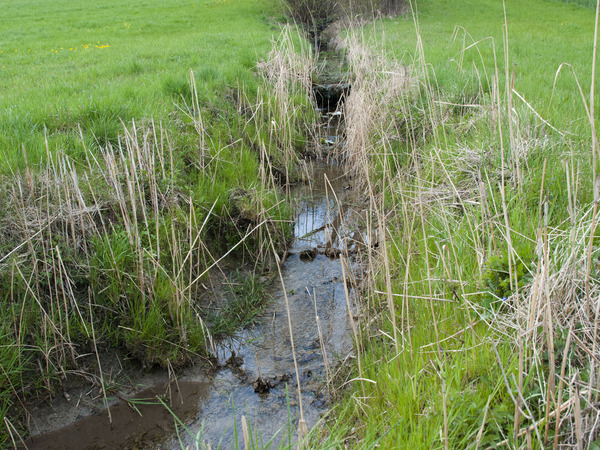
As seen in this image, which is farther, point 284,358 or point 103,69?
point 103,69

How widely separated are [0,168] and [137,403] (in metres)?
1.89

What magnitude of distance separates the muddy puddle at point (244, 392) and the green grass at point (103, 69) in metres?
1.86

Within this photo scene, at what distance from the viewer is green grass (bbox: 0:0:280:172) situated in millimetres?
4059

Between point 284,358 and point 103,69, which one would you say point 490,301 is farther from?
point 103,69

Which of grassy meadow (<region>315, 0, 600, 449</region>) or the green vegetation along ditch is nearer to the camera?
grassy meadow (<region>315, 0, 600, 449</region>)

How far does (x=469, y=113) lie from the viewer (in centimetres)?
464

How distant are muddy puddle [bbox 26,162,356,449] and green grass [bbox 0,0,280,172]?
1.86 m

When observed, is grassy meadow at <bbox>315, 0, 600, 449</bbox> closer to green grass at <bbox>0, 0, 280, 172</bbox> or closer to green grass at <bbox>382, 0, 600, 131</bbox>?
green grass at <bbox>382, 0, 600, 131</bbox>

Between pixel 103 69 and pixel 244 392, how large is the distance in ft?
20.0

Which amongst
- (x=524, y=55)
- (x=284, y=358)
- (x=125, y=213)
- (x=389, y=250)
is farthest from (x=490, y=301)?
(x=524, y=55)

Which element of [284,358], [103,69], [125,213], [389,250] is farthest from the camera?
[103,69]

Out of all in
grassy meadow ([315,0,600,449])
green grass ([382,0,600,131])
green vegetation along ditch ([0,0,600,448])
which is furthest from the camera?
green grass ([382,0,600,131])

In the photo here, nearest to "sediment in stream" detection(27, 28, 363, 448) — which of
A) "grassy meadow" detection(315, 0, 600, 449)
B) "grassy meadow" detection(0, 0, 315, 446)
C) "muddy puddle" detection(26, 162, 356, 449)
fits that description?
"muddy puddle" detection(26, 162, 356, 449)

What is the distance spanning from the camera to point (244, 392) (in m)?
2.79
